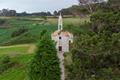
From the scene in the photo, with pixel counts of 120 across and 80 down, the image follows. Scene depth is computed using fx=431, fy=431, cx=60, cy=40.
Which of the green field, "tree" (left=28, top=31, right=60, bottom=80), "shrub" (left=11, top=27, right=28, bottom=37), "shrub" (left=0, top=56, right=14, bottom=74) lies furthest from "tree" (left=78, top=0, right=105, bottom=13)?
"tree" (left=28, top=31, right=60, bottom=80)

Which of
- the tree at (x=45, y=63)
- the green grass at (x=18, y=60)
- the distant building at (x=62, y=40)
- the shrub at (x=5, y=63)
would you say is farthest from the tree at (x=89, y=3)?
the tree at (x=45, y=63)

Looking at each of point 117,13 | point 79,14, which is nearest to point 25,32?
point 79,14

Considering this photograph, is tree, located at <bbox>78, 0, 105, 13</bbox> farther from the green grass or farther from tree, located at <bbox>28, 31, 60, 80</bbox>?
tree, located at <bbox>28, 31, 60, 80</bbox>

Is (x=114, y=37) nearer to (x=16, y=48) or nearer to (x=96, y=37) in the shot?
(x=96, y=37)

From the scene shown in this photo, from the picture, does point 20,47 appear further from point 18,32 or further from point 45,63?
point 45,63

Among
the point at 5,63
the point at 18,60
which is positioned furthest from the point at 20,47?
the point at 5,63

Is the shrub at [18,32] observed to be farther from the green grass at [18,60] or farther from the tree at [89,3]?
the tree at [89,3]
